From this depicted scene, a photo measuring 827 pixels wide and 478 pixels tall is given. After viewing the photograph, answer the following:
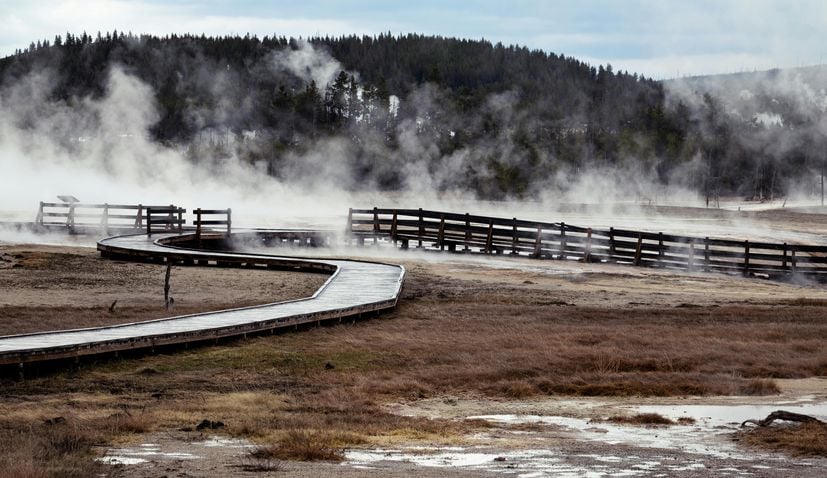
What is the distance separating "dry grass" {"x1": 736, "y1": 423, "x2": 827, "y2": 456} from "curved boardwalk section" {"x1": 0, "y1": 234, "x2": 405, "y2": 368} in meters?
9.52

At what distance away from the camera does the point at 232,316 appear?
2464 centimetres

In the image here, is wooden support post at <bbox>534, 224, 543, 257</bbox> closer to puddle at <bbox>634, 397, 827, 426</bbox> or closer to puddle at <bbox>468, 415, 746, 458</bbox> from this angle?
puddle at <bbox>634, 397, 827, 426</bbox>

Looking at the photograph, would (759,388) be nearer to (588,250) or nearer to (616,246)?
(616,246)

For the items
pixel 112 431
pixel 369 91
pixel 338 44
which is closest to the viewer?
pixel 112 431

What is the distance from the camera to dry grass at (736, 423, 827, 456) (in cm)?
1443

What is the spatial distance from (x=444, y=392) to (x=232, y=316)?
6.80 metres

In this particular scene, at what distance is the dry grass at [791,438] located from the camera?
14.4 m

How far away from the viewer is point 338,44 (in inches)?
6417

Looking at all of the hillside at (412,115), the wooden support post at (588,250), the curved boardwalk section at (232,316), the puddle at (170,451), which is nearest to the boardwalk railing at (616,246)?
the wooden support post at (588,250)

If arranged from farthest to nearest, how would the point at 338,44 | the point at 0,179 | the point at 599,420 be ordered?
1. the point at 338,44
2. the point at 0,179
3. the point at 599,420

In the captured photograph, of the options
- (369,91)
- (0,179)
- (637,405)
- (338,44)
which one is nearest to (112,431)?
(637,405)

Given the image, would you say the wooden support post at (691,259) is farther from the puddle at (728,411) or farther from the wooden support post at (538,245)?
the puddle at (728,411)

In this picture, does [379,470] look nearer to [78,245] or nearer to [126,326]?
[126,326]

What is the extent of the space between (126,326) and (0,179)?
69.5m
